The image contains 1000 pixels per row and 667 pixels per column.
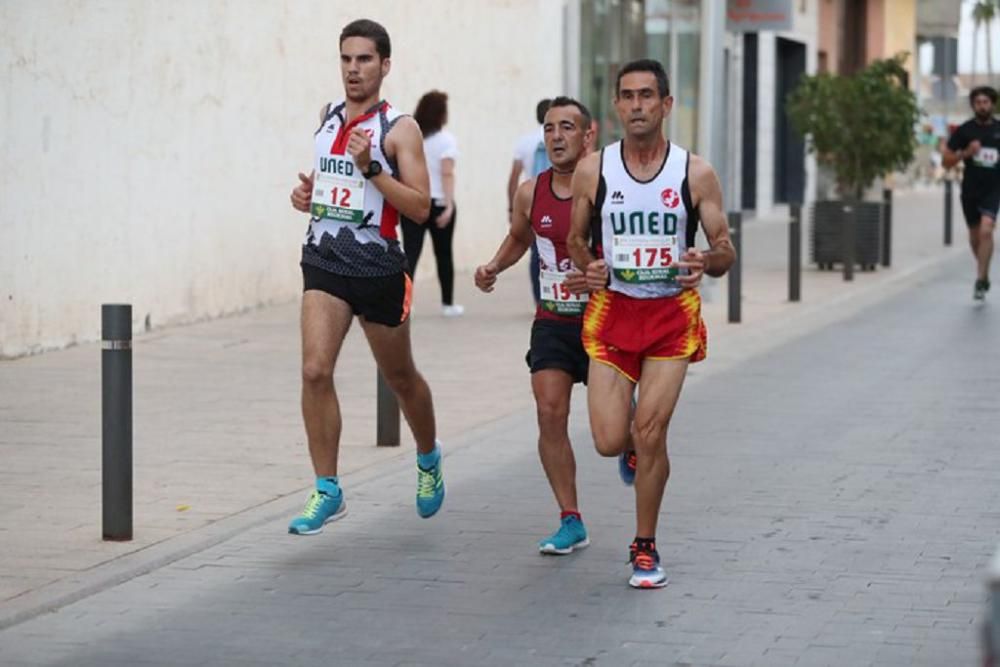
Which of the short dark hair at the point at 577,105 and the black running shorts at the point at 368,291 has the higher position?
the short dark hair at the point at 577,105

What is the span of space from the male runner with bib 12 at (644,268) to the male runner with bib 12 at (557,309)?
37 cm

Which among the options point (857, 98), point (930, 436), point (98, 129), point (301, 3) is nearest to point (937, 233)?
point (857, 98)

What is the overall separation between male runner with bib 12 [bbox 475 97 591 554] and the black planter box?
16084 mm

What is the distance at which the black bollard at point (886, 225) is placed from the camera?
24.5 metres

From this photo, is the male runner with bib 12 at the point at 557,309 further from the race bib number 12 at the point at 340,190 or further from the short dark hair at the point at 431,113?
the short dark hair at the point at 431,113

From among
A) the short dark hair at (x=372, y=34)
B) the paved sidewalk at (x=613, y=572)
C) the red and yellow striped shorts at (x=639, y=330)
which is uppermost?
the short dark hair at (x=372, y=34)

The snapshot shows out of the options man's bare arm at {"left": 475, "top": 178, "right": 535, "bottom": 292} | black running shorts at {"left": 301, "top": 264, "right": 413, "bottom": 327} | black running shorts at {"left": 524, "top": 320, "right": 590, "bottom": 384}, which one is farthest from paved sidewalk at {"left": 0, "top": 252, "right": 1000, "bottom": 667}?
man's bare arm at {"left": 475, "top": 178, "right": 535, "bottom": 292}

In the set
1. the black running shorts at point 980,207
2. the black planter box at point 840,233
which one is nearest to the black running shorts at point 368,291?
the black running shorts at point 980,207

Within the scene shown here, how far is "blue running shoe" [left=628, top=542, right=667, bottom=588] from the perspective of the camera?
24.6 ft

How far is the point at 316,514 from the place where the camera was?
8398mm

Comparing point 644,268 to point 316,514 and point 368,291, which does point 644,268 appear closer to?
point 368,291

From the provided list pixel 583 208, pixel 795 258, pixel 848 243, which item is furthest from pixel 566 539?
pixel 848 243

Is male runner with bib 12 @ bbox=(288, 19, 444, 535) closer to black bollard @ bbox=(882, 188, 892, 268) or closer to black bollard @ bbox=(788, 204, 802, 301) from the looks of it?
black bollard @ bbox=(788, 204, 802, 301)

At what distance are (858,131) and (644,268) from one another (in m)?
17.9
